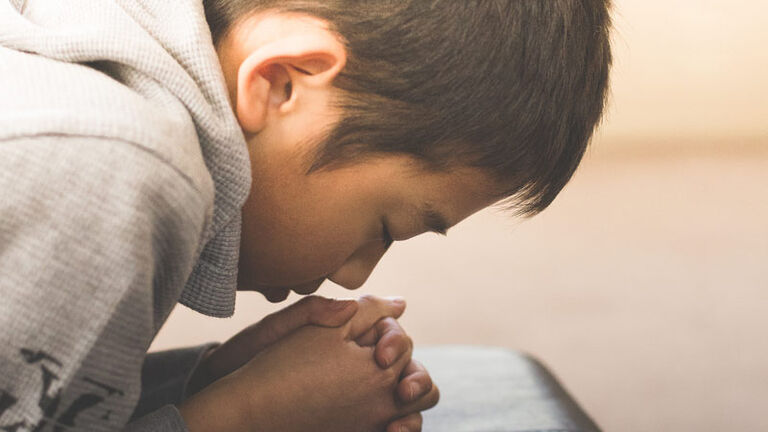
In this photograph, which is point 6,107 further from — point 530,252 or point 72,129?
point 530,252

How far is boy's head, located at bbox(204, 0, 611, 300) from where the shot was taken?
0.61m

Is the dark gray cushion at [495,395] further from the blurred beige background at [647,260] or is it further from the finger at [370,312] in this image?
the blurred beige background at [647,260]

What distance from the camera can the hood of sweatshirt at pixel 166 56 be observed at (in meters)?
0.53

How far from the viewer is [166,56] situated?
534mm

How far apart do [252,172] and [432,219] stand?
147mm

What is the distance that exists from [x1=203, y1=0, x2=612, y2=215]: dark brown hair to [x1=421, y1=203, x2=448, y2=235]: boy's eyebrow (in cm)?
4

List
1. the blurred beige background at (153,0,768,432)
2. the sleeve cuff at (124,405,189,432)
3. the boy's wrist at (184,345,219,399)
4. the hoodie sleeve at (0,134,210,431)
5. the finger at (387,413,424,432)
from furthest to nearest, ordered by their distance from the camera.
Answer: the blurred beige background at (153,0,768,432), the boy's wrist at (184,345,219,399), the finger at (387,413,424,432), the sleeve cuff at (124,405,189,432), the hoodie sleeve at (0,134,210,431)

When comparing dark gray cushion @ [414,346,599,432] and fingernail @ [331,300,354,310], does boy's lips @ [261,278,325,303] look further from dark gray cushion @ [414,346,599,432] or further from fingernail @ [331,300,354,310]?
dark gray cushion @ [414,346,599,432]

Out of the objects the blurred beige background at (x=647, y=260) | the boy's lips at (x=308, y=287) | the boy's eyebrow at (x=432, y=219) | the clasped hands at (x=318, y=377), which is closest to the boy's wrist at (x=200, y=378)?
the clasped hands at (x=318, y=377)

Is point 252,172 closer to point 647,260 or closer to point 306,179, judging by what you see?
point 306,179

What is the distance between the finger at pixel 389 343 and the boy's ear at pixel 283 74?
23cm

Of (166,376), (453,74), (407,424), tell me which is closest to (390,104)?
(453,74)

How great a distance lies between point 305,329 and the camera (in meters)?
0.73

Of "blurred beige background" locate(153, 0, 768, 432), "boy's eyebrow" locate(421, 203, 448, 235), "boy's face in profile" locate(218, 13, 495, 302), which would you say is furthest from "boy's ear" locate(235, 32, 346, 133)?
"blurred beige background" locate(153, 0, 768, 432)
